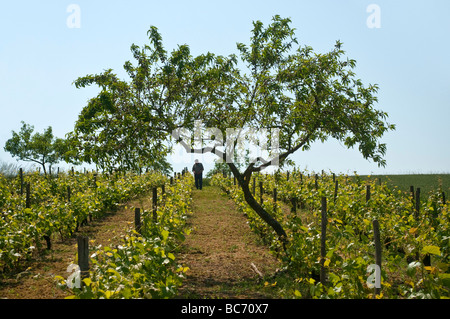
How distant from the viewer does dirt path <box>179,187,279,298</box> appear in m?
6.68

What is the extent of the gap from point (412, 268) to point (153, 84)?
6.04 meters

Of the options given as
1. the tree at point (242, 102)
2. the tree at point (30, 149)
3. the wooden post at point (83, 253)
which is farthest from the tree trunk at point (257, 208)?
the tree at point (30, 149)

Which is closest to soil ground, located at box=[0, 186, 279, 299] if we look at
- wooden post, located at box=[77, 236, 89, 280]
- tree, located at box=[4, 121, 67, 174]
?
wooden post, located at box=[77, 236, 89, 280]

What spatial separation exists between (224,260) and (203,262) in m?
0.47

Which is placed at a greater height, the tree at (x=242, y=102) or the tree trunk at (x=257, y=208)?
the tree at (x=242, y=102)

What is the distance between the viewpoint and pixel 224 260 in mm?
8586

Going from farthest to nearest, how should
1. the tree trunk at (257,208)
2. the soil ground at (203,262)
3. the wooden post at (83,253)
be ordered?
the tree trunk at (257,208) < the soil ground at (203,262) < the wooden post at (83,253)

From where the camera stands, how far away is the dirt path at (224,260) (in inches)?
263

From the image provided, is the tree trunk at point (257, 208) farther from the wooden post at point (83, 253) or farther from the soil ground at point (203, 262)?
the wooden post at point (83, 253)

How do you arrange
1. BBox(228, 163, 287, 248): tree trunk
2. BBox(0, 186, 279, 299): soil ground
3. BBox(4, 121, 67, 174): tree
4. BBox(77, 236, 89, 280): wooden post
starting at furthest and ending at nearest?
BBox(4, 121, 67, 174): tree
BBox(228, 163, 287, 248): tree trunk
BBox(0, 186, 279, 299): soil ground
BBox(77, 236, 89, 280): wooden post

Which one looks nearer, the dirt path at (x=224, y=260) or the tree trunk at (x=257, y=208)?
the dirt path at (x=224, y=260)

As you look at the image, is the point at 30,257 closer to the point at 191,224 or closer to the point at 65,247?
the point at 65,247

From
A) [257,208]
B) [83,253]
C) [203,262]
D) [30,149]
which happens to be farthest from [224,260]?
[30,149]

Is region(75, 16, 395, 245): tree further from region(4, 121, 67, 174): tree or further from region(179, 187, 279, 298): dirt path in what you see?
region(4, 121, 67, 174): tree
